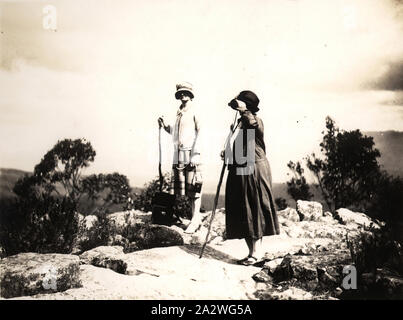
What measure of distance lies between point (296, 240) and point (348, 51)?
3.08m

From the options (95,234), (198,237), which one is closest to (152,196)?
(95,234)

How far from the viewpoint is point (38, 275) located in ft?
17.9

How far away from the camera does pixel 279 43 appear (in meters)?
6.59

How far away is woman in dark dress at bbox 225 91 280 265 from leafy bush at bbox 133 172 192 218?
1713 millimetres

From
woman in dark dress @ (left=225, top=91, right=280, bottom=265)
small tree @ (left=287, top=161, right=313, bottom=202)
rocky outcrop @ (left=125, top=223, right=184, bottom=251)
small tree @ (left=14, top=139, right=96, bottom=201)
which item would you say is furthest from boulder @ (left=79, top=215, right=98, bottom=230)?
small tree @ (left=287, top=161, right=313, bottom=202)

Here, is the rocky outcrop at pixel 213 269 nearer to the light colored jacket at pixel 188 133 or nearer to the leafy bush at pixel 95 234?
the leafy bush at pixel 95 234

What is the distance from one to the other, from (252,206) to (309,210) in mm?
2014

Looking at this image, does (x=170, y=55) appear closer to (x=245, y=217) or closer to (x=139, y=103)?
(x=139, y=103)

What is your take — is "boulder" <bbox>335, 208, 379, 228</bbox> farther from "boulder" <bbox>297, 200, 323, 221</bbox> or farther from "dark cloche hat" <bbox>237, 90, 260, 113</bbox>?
"dark cloche hat" <bbox>237, 90, 260, 113</bbox>

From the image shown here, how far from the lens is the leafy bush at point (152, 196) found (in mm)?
7273

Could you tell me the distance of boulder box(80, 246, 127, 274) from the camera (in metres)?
5.57
